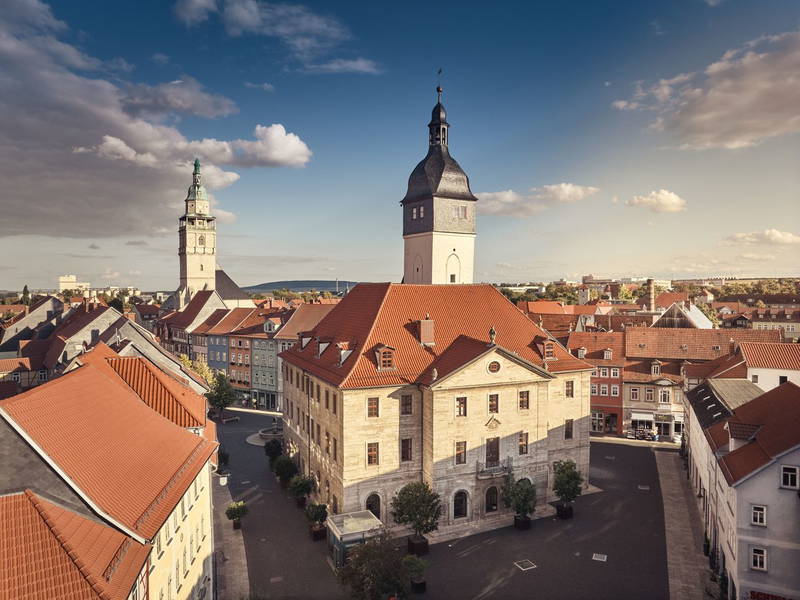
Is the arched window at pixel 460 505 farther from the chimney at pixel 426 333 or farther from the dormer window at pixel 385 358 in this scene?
the chimney at pixel 426 333

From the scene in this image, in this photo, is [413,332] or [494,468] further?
[413,332]

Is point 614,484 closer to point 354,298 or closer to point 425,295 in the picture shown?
point 425,295

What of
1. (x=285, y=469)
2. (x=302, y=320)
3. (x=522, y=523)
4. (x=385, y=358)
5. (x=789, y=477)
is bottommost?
(x=522, y=523)

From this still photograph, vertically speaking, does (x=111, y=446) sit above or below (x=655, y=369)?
above

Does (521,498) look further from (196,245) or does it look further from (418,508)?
(196,245)

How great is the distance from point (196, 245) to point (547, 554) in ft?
385

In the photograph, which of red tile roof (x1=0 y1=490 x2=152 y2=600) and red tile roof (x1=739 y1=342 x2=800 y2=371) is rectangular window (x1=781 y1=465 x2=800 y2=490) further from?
red tile roof (x1=739 y1=342 x2=800 y2=371)

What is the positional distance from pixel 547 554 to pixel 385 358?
55.4 feet

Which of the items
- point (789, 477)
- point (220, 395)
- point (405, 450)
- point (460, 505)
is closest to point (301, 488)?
point (405, 450)

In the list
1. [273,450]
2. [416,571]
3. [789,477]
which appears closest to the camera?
[789,477]

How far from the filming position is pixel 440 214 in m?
47.7

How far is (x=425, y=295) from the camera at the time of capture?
45281 mm

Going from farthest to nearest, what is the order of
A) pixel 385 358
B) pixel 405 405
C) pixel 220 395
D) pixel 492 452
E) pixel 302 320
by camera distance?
pixel 302 320 < pixel 220 395 < pixel 492 452 < pixel 385 358 < pixel 405 405

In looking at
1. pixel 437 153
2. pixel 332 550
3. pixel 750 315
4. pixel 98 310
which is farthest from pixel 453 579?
pixel 750 315
